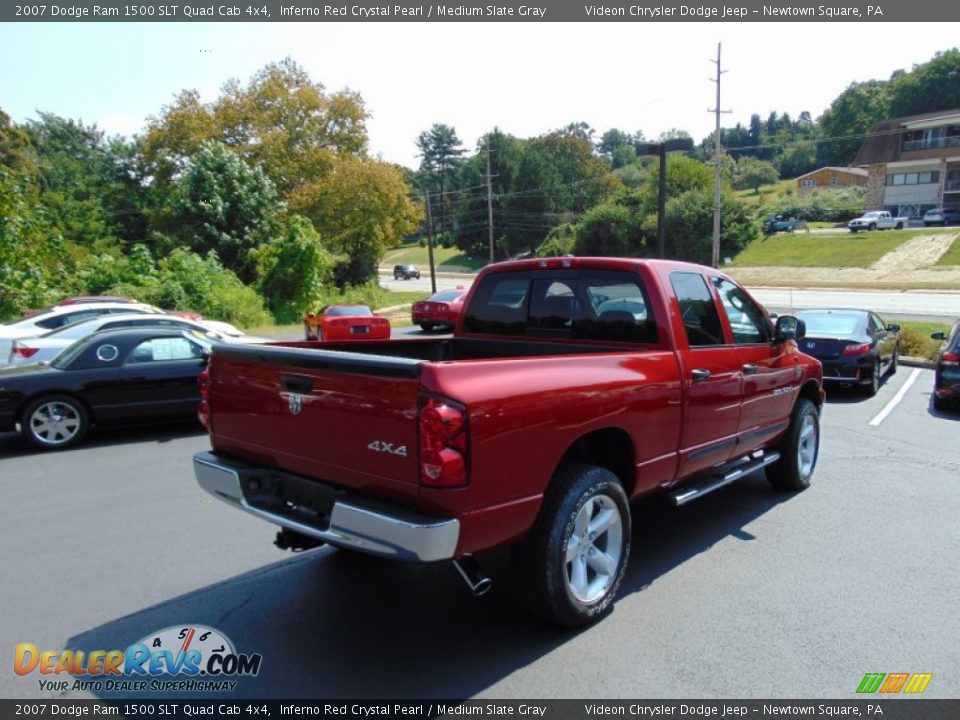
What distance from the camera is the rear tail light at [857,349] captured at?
10914 millimetres

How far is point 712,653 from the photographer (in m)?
3.38

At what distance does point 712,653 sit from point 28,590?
4142 mm

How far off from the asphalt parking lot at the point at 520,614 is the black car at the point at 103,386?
1965 millimetres

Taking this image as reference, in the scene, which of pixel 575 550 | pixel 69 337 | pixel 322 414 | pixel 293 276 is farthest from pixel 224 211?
pixel 575 550

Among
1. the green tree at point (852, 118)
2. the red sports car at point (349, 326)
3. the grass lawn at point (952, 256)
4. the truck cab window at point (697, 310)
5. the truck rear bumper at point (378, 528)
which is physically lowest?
the grass lawn at point (952, 256)

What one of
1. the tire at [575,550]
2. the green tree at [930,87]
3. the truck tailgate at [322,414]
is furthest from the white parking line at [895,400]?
the green tree at [930,87]

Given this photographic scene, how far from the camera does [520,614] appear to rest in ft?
12.6

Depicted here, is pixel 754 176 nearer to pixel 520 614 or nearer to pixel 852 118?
pixel 852 118

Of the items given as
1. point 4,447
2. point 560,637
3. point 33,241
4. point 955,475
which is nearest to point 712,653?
point 560,637

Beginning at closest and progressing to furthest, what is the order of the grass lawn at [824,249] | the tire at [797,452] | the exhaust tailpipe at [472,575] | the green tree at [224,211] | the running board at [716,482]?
1. the exhaust tailpipe at [472,575]
2. the running board at [716,482]
3. the tire at [797,452]
4. the green tree at [224,211]
5. the grass lawn at [824,249]

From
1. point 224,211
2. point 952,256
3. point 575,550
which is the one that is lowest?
point 952,256

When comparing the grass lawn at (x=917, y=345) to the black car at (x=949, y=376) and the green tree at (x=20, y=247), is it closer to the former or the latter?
the black car at (x=949, y=376)

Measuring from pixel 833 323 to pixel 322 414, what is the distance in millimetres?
11318

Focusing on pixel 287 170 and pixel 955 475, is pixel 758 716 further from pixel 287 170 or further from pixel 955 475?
pixel 287 170
